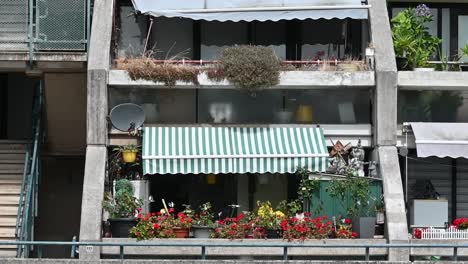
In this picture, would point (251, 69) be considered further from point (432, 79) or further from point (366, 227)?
point (366, 227)

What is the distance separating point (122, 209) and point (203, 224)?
1776 millimetres

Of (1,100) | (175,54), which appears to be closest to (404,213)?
(175,54)

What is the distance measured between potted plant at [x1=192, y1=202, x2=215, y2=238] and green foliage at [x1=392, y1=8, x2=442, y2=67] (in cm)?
595

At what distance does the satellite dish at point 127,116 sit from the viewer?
22.7m

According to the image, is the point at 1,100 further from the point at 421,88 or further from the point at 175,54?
the point at 421,88

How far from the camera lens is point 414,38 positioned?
2384 centimetres

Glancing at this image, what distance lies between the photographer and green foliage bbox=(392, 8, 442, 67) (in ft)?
77.5

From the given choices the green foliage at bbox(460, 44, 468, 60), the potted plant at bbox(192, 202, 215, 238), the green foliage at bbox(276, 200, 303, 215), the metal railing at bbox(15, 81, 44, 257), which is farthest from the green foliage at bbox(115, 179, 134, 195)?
the green foliage at bbox(460, 44, 468, 60)

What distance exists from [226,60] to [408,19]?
4.51 meters

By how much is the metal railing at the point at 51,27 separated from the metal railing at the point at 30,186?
171 centimetres

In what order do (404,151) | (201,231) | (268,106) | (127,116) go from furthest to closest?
(268,106)
(404,151)
(127,116)
(201,231)

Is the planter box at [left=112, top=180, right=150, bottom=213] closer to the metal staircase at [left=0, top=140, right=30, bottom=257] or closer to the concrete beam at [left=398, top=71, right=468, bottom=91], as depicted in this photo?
the metal staircase at [left=0, top=140, right=30, bottom=257]

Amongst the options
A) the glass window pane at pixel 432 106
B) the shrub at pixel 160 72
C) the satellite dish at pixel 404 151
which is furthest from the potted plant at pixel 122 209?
the glass window pane at pixel 432 106

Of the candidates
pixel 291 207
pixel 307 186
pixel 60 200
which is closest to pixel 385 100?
pixel 307 186
